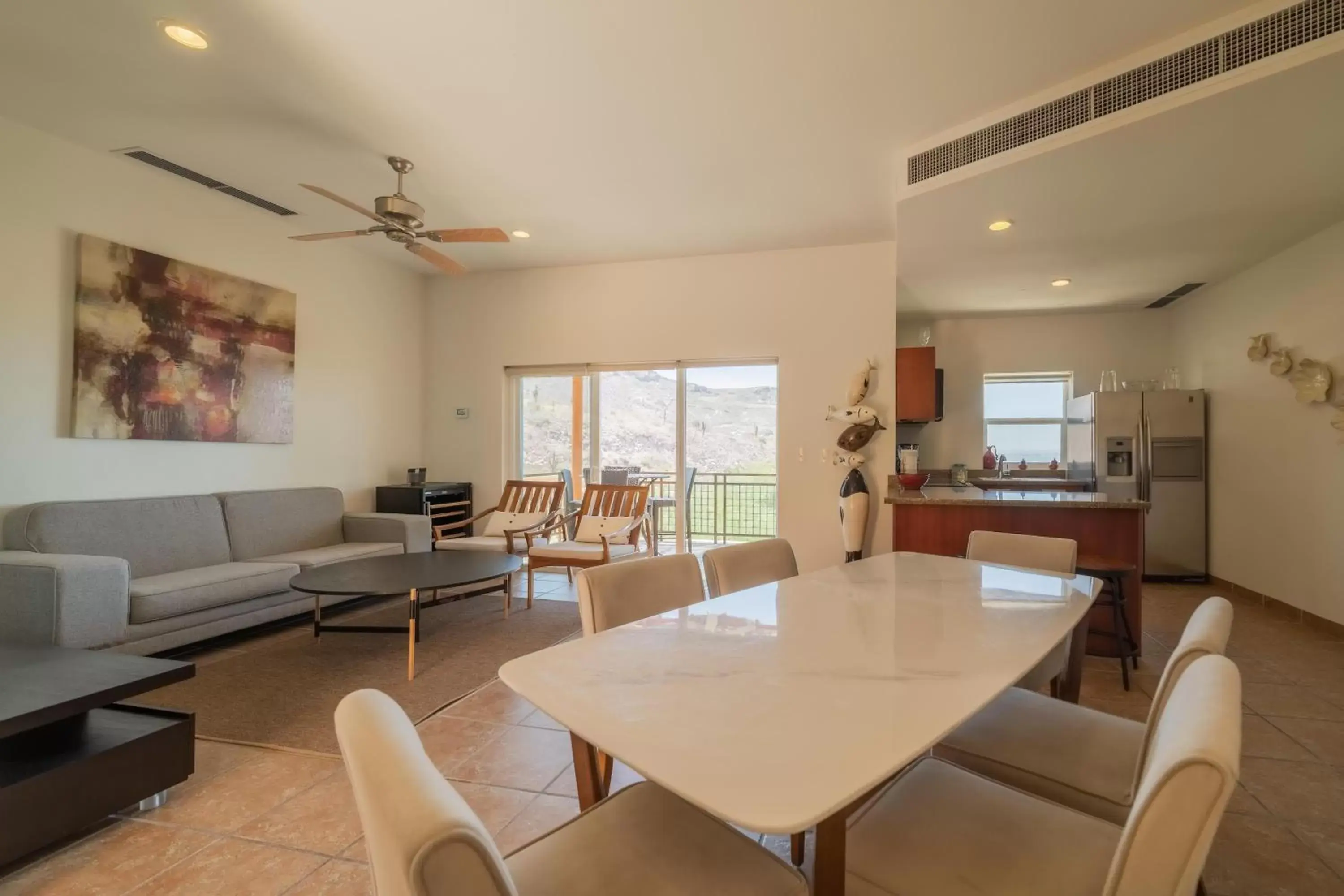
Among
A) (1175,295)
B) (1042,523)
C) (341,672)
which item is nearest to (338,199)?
(341,672)

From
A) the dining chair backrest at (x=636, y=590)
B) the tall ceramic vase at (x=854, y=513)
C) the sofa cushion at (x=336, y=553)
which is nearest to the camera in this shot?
the dining chair backrest at (x=636, y=590)

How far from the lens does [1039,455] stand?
261 inches

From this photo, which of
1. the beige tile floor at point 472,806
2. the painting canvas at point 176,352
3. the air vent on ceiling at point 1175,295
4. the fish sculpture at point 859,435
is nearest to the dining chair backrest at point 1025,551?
the beige tile floor at point 472,806

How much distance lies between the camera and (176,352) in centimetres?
407

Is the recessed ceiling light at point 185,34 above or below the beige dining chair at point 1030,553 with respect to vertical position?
above

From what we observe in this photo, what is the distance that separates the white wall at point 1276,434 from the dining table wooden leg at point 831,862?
15.9 feet

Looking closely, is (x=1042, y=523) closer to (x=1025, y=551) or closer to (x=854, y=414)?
(x=1025, y=551)

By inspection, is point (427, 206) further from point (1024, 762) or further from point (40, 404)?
point (1024, 762)

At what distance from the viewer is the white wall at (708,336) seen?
5.27m

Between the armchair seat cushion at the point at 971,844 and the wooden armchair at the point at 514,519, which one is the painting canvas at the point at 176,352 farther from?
the armchair seat cushion at the point at 971,844

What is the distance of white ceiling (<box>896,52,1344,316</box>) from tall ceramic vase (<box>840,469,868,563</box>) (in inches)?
67.6

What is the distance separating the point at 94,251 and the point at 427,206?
189cm

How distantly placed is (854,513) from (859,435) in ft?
2.07

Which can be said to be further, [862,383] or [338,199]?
[862,383]
